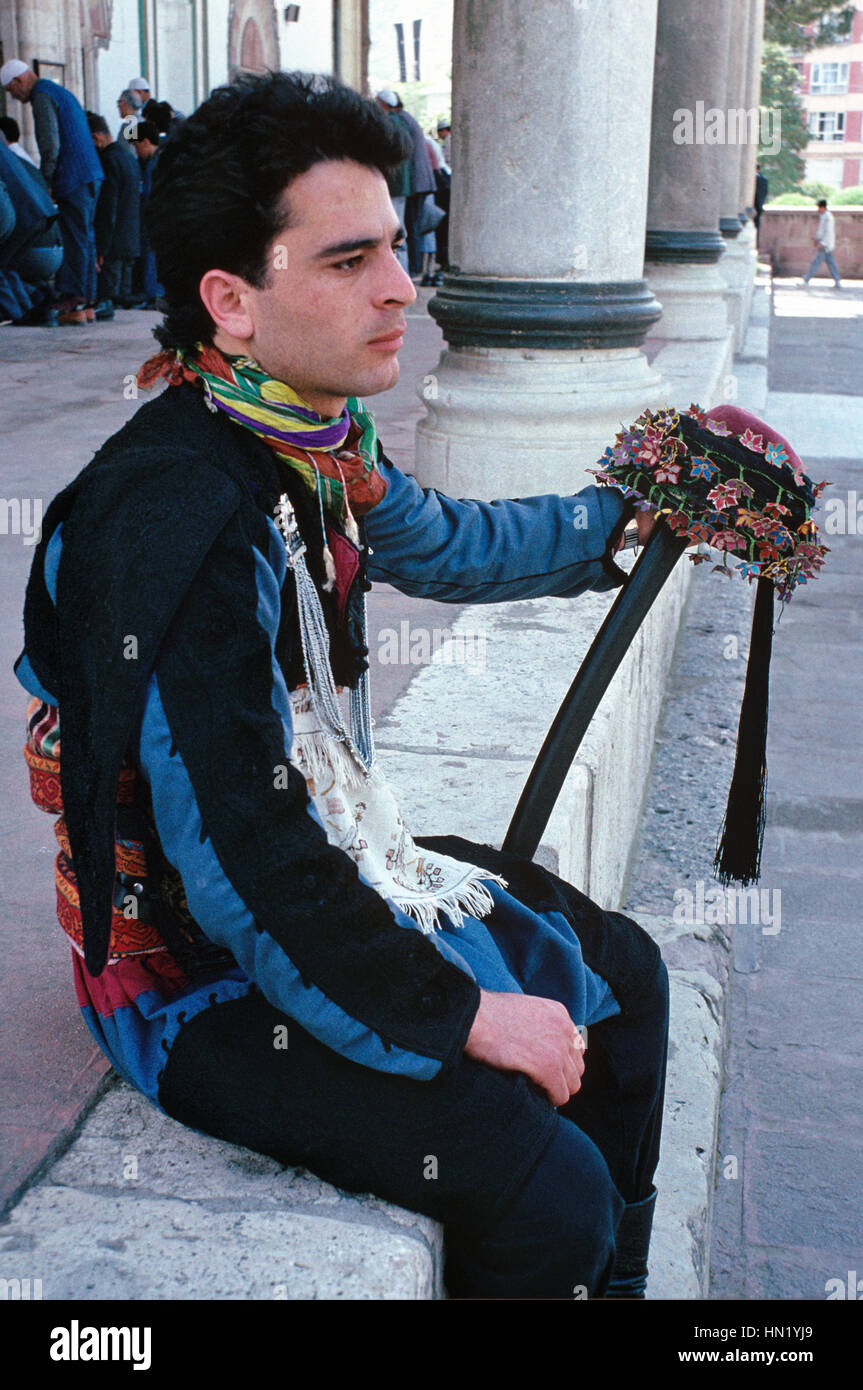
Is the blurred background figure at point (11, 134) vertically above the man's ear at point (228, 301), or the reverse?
the blurred background figure at point (11, 134)

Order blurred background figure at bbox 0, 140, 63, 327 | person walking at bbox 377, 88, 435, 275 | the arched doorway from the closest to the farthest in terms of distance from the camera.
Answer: blurred background figure at bbox 0, 140, 63, 327 → person walking at bbox 377, 88, 435, 275 → the arched doorway

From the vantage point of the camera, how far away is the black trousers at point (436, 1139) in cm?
151

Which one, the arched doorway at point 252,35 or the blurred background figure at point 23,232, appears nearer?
the blurred background figure at point 23,232

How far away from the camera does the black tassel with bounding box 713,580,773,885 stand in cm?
207

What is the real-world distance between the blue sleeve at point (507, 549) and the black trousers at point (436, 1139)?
0.73 meters

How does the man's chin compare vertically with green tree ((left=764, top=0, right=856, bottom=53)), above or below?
below

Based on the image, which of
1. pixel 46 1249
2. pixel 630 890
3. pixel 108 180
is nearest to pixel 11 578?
pixel 630 890

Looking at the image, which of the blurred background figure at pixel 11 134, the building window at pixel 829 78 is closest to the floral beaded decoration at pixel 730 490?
the blurred background figure at pixel 11 134

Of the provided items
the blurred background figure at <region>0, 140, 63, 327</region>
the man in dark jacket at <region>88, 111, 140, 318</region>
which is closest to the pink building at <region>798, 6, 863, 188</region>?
the man in dark jacket at <region>88, 111, 140, 318</region>

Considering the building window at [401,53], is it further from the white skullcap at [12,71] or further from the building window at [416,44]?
the white skullcap at [12,71]

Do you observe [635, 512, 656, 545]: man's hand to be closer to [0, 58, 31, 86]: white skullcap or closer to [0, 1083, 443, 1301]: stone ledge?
[0, 1083, 443, 1301]: stone ledge

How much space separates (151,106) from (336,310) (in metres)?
10.5

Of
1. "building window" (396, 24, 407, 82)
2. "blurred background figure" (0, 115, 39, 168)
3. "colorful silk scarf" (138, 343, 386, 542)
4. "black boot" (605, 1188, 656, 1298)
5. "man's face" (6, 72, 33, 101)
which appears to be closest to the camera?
"colorful silk scarf" (138, 343, 386, 542)
